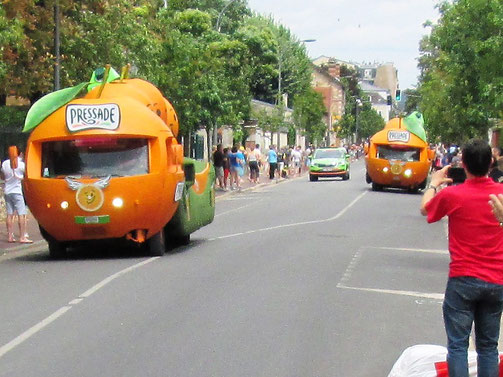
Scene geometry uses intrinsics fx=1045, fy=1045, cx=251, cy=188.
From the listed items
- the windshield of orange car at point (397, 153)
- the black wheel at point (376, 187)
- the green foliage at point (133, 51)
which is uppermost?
the green foliage at point (133, 51)

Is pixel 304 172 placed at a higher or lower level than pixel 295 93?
lower

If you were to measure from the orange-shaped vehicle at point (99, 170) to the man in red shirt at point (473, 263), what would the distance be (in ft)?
33.1

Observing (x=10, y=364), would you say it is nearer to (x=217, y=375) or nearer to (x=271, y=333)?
(x=217, y=375)

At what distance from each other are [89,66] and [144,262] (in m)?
13.8

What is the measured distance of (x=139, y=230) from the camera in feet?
55.0

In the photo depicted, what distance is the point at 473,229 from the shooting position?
6492 millimetres

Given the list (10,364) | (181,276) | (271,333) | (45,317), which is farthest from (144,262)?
(10,364)

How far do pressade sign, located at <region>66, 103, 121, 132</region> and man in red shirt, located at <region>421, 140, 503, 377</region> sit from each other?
10.5 meters

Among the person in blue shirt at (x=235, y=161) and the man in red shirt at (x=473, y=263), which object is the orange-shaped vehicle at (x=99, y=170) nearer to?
the man in red shirt at (x=473, y=263)

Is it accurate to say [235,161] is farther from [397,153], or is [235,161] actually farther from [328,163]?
[328,163]

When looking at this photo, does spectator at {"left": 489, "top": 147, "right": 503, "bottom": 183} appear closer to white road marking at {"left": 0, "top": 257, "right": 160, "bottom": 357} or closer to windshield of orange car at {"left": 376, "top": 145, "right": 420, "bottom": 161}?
white road marking at {"left": 0, "top": 257, "right": 160, "bottom": 357}

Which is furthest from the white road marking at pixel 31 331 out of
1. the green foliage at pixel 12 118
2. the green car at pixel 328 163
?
the green car at pixel 328 163

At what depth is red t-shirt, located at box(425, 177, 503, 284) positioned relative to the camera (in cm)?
644

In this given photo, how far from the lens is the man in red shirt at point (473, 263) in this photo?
643 cm
